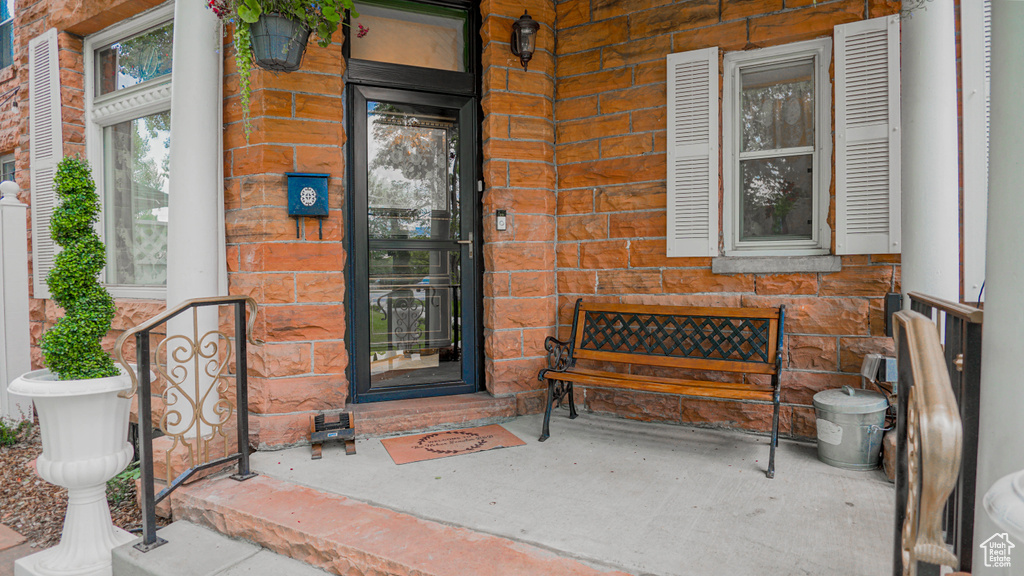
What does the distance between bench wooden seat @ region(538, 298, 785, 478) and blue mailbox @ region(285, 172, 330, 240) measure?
148 cm

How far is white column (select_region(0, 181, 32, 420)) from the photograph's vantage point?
4250mm

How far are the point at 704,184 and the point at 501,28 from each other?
5.09 ft

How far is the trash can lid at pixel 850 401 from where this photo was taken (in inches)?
102

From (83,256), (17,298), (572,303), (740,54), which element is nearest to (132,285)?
(17,298)

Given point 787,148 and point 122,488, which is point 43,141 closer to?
point 122,488

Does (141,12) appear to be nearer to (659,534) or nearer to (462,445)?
(462,445)

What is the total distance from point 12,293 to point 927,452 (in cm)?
567

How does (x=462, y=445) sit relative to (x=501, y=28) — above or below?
below

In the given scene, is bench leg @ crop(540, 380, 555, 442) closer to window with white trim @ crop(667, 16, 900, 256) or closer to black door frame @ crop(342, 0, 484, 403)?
black door frame @ crop(342, 0, 484, 403)

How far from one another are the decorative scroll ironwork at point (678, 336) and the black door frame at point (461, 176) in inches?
29.4

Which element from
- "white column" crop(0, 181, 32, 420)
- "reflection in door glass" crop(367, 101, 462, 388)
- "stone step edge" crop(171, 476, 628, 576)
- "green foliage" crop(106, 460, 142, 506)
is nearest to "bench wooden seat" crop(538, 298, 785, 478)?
"reflection in door glass" crop(367, 101, 462, 388)

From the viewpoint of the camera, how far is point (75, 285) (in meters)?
2.33

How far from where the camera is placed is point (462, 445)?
298 centimetres

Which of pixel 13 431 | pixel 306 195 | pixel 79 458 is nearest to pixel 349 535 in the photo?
pixel 79 458
